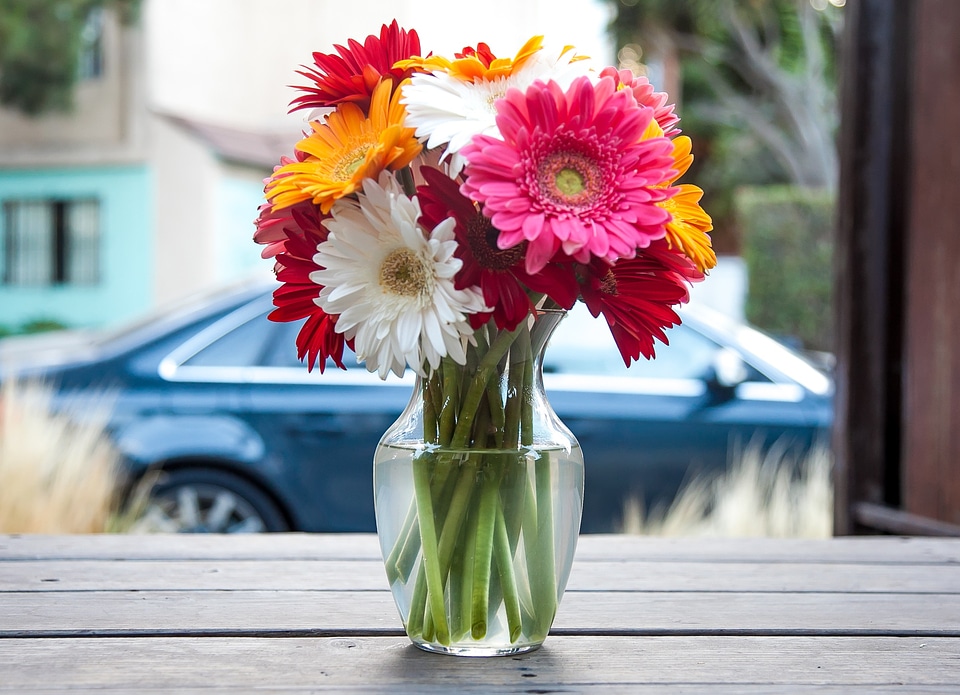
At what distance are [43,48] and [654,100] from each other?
1391 cm

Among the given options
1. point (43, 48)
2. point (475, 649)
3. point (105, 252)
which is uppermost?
point (43, 48)

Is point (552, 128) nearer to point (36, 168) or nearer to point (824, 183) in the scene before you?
point (36, 168)

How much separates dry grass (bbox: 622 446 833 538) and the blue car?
53 mm

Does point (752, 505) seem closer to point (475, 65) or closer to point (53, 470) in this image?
point (53, 470)

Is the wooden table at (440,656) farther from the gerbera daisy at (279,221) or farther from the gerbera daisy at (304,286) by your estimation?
the gerbera daisy at (279,221)

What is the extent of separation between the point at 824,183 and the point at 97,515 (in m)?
14.4

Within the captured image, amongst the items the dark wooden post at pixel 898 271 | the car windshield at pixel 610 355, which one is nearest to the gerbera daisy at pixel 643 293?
the dark wooden post at pixel 898 271

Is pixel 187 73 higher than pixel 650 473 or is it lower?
higher

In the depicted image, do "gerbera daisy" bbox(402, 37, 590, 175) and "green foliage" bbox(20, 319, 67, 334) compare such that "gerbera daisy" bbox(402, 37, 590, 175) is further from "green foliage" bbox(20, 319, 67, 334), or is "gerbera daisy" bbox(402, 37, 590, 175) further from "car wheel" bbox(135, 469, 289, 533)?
"green foliage" bbox(20, 319, 67, 334)

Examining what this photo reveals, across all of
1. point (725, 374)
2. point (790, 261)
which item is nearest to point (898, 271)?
point (725, 374)

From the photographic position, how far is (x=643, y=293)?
44.4 inches

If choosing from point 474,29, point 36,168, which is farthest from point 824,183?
point 36,168

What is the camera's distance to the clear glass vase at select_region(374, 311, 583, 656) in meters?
1.14

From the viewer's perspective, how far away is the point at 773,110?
18.8 m
